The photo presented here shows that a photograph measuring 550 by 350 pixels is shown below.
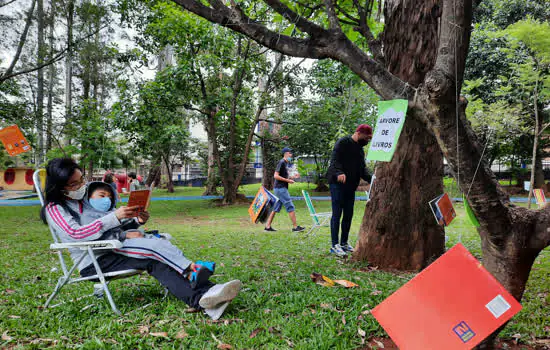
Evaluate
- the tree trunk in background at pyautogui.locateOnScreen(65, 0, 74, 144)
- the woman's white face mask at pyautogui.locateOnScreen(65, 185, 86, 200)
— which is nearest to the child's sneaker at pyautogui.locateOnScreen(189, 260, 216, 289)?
the woman's white face mask at pyautogui.locateOnScreen(65, 185, 86, 200)

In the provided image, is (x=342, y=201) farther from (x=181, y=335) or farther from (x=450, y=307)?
(x=450, y=307)

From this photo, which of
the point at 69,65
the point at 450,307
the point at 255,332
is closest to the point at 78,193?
the point at 255,332

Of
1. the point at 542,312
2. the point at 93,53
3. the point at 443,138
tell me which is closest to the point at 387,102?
the point at 443,138

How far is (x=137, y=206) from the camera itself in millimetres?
2637

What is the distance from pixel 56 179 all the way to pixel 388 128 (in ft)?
7.82

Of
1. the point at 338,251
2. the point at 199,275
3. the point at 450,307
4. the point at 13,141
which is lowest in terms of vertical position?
the point at 338,251

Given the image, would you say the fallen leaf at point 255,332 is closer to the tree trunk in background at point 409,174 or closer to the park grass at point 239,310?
the park grass at point 239,310

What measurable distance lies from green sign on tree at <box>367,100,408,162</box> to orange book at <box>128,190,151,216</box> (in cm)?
169

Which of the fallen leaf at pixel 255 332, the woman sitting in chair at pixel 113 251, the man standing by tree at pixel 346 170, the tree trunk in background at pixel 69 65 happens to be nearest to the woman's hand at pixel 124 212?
the woman sitting in chair at pixel 113 251

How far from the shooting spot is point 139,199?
2.68 meters

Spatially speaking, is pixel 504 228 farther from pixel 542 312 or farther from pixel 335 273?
pixel 335 273

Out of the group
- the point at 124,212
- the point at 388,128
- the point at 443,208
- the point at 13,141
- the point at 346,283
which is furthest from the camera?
the point at 13,141

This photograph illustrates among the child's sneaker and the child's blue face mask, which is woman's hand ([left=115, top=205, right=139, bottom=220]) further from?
the child's sneaker

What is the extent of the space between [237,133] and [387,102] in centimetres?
1393
